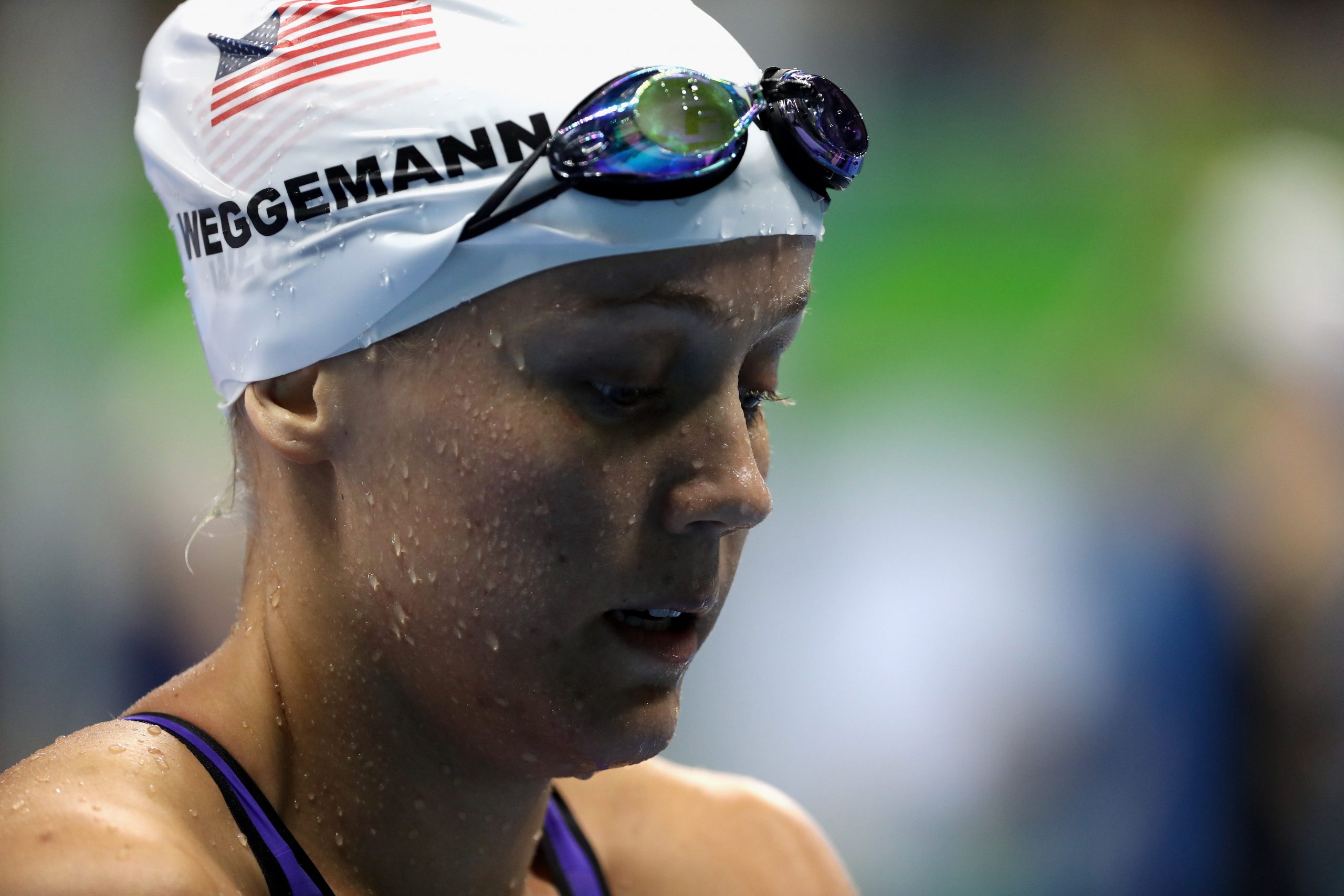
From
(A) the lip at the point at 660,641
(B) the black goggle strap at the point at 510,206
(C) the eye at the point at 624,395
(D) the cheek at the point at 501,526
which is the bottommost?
(A) the lip at the point at 660,641

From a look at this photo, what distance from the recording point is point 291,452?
4.98 ft

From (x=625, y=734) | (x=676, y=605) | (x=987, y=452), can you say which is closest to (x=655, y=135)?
(x=676, y=605)

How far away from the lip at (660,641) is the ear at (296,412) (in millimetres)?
415

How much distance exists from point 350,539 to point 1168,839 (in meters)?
3.13

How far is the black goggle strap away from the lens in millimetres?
1394

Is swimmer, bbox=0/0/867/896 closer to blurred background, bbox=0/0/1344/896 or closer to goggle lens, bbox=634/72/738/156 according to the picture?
goggle lens, bbox=634/72/738/156

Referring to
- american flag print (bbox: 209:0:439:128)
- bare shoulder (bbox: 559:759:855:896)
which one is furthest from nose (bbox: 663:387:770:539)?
bare shoulder (bbox: 559:759:855:896)

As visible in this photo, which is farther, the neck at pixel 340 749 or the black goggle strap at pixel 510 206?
the neck at pixel 340 749

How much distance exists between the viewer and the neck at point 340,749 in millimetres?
1561

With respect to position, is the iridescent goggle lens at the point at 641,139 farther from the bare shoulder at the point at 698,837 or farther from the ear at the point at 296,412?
the bare shoulder at the point at 698,837

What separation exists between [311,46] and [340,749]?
2.90ft

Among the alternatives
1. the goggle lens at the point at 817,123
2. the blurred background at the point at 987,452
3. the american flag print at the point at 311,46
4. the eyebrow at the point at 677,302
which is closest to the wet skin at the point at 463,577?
the eyebrow at the point at 677,302

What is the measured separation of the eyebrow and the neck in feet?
1.66

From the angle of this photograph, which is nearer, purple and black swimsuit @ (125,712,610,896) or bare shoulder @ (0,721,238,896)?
bare shoulder @ (0,721,238,896)
